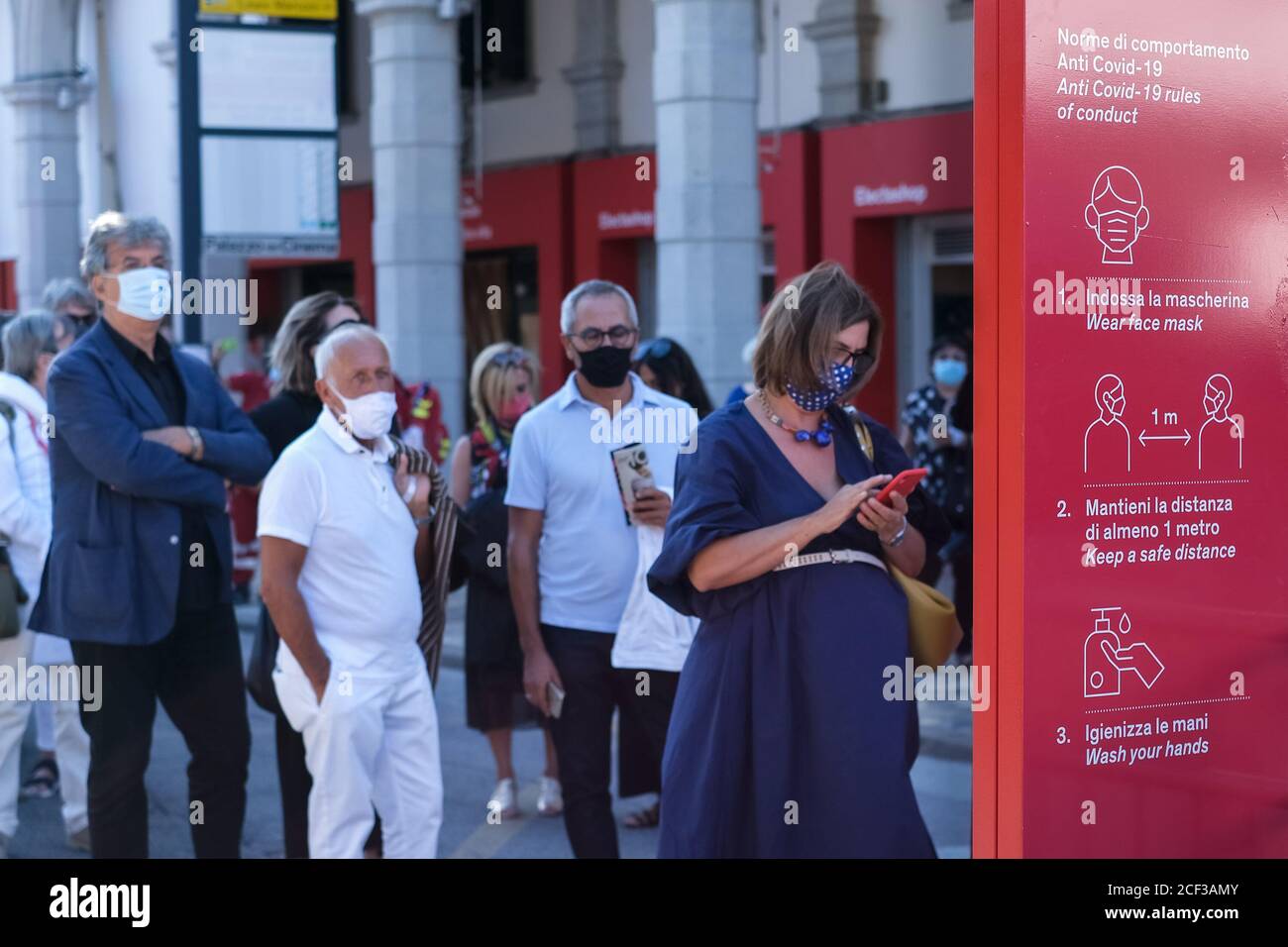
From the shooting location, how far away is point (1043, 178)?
353cm

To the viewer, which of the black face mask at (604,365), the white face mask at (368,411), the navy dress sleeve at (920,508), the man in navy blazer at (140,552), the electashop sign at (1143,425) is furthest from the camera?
the black face mask at (604,365)

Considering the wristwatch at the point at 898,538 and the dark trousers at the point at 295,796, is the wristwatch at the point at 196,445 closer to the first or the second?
the dark trousers at the point at 295,796

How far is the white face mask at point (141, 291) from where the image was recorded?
5.54 metres

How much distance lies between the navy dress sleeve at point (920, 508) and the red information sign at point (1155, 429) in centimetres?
72

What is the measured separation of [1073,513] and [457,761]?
17.9 feet

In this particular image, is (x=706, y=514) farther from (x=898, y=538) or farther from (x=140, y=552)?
(x=140, y=552)

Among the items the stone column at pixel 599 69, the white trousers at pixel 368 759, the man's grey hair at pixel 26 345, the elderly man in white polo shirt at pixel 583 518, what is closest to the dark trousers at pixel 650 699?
the elderly man in white polo shirt at pixel 583 518

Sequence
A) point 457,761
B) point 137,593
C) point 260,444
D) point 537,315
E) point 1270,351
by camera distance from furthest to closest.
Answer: point 537,315 < point 457,761 < point 260,444 < point 137,593 < point 1270,351

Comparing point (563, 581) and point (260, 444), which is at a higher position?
point (260, 444)

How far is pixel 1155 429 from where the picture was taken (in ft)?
12.1

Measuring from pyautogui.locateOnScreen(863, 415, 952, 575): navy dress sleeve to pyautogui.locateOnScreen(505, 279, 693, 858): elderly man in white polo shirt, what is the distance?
4.30ft
